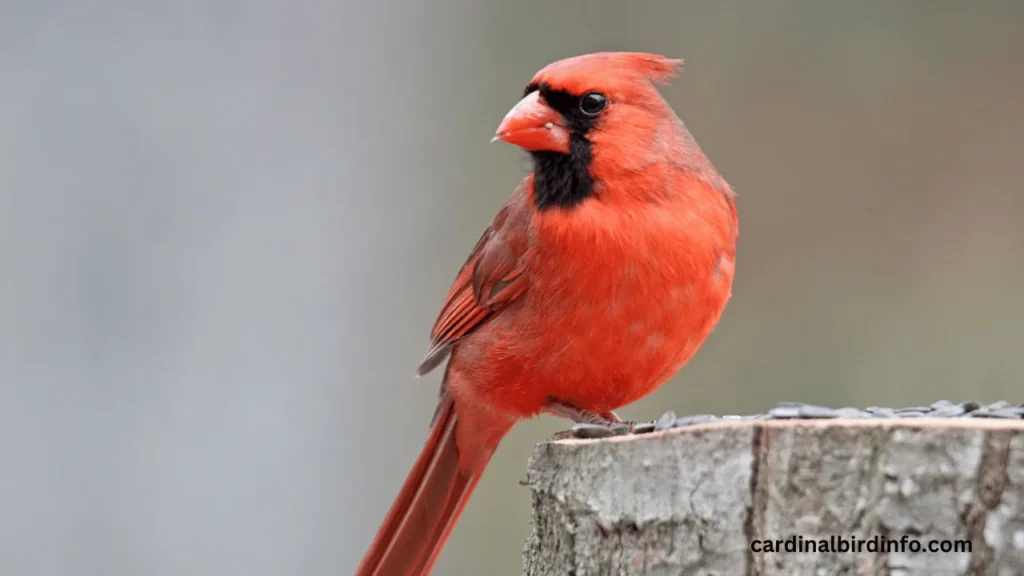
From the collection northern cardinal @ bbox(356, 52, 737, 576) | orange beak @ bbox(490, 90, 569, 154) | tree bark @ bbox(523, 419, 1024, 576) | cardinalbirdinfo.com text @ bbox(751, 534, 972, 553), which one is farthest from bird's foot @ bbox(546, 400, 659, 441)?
orange beak @ bbox(490, 90, 569, 154)

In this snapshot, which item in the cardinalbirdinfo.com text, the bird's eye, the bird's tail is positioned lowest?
the bird's tail

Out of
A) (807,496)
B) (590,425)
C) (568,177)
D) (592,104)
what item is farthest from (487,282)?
(807,496)

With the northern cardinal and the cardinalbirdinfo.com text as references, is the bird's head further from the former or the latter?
the cardinalbirdinfo.com text

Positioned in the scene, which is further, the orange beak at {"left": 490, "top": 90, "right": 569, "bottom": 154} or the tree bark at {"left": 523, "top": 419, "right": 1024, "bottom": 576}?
the orange beak at {"left": 490, "top": 90, "right": 569, "bottom": 154}

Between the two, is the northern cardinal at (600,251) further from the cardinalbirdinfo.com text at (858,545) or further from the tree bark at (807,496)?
the cardinalbirdinfo.com text at (858,545)

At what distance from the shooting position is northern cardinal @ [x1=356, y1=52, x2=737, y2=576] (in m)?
2.26

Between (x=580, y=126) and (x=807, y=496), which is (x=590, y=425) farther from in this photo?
(x=580, y=126)

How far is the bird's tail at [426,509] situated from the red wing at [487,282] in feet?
0.49

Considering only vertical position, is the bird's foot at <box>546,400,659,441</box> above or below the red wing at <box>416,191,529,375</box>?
below

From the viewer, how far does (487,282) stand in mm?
2580

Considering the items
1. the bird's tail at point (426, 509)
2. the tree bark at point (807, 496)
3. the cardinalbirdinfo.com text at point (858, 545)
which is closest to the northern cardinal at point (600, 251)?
the bird's tail at point (426, 509)

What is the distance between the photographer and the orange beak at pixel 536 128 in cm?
230

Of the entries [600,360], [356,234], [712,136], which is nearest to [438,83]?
[356,234]

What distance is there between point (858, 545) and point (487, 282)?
3.94ft
